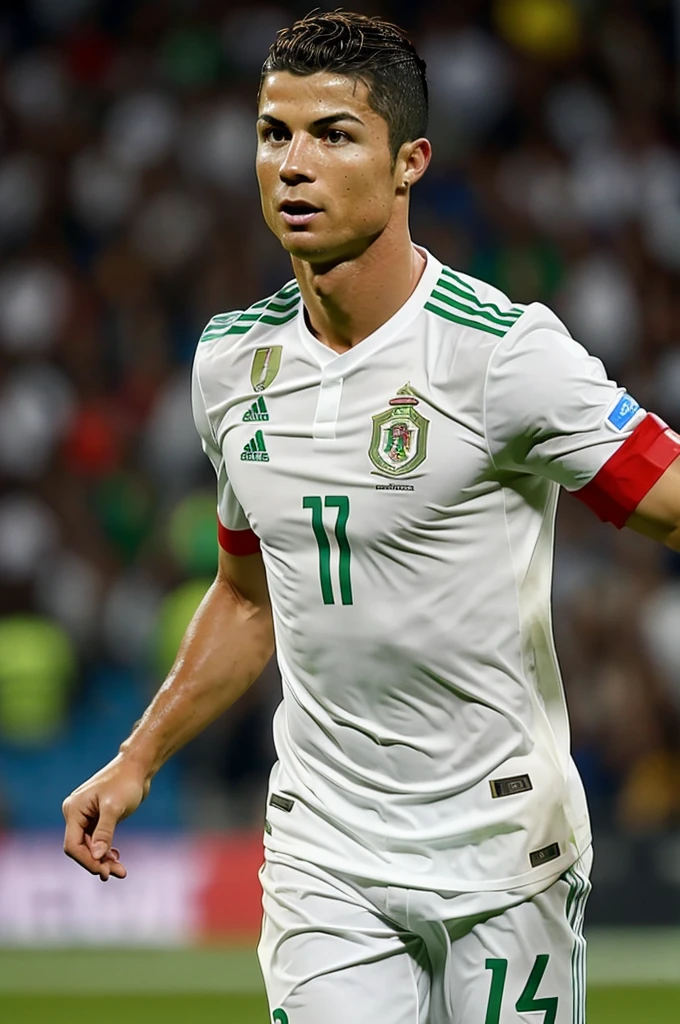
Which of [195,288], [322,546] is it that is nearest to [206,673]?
[322,546]

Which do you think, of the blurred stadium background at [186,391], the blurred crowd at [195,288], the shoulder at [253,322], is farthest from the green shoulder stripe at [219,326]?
the blurred crowd at [195,288]

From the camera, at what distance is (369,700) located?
10.0 ft

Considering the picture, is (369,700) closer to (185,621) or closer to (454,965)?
(454,965)

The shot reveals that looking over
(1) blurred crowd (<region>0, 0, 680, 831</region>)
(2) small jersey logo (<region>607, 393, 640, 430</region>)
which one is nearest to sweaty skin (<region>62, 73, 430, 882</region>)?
(2) small jersey logo (<region>607, 393, 640, 430</region>)

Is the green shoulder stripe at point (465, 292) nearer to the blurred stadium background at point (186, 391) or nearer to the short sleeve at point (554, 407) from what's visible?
the short sleeve at point (554, 407)

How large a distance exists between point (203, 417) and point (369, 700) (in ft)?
2.12

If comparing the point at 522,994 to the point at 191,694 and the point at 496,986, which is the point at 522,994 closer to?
the point at 496,986

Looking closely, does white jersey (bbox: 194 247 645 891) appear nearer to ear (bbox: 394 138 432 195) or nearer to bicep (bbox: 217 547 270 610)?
ear (bbox: 394 138 432 195)

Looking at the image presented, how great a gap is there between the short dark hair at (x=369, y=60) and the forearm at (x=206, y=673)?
98 cm

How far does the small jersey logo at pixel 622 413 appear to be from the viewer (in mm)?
2846

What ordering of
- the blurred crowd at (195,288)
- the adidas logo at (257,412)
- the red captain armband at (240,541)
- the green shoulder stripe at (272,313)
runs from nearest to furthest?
1. the adidas logo at (257,412)
2. the green shoulder stripe at (272,313)
3. the red captain armband at (240,541)
4. the blurred crowd at (195,288)

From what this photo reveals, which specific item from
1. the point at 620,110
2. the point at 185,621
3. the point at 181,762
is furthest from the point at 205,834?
the point at 620,110

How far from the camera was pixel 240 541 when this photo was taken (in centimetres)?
343

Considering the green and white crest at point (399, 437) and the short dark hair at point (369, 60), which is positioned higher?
the short dark hair at point (369, 60)
